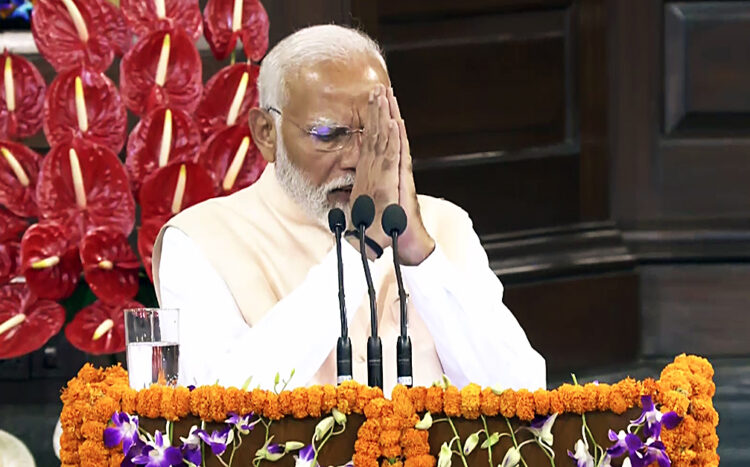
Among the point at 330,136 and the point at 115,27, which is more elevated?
the point at 115,27

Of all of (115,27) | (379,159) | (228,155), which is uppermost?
(115,27)

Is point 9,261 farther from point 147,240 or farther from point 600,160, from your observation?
point 600,160

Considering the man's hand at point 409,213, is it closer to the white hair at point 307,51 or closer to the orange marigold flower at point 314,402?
the white hair at point 307,51

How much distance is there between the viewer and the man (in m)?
2.75

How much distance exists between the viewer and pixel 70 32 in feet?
11.8

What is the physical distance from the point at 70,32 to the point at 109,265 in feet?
2.08

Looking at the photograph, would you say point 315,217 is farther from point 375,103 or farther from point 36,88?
point 36,88

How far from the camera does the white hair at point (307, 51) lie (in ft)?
10.2

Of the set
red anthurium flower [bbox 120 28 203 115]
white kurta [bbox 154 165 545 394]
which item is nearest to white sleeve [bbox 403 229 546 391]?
white kurta [bbox 154 165 545 394]

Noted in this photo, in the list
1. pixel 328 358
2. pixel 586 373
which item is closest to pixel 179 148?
pixel 328 358

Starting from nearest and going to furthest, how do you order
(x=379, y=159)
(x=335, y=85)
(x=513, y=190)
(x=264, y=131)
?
(x=379, y=159) < (x=335, y=85) < (x=264, y=131) < (x=513, y=190)

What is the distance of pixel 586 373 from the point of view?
15.9ft

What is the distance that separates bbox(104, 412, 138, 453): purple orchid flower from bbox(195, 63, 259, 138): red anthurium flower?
1.65 metres

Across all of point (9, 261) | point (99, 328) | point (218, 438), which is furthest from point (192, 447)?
point (9, 261)
